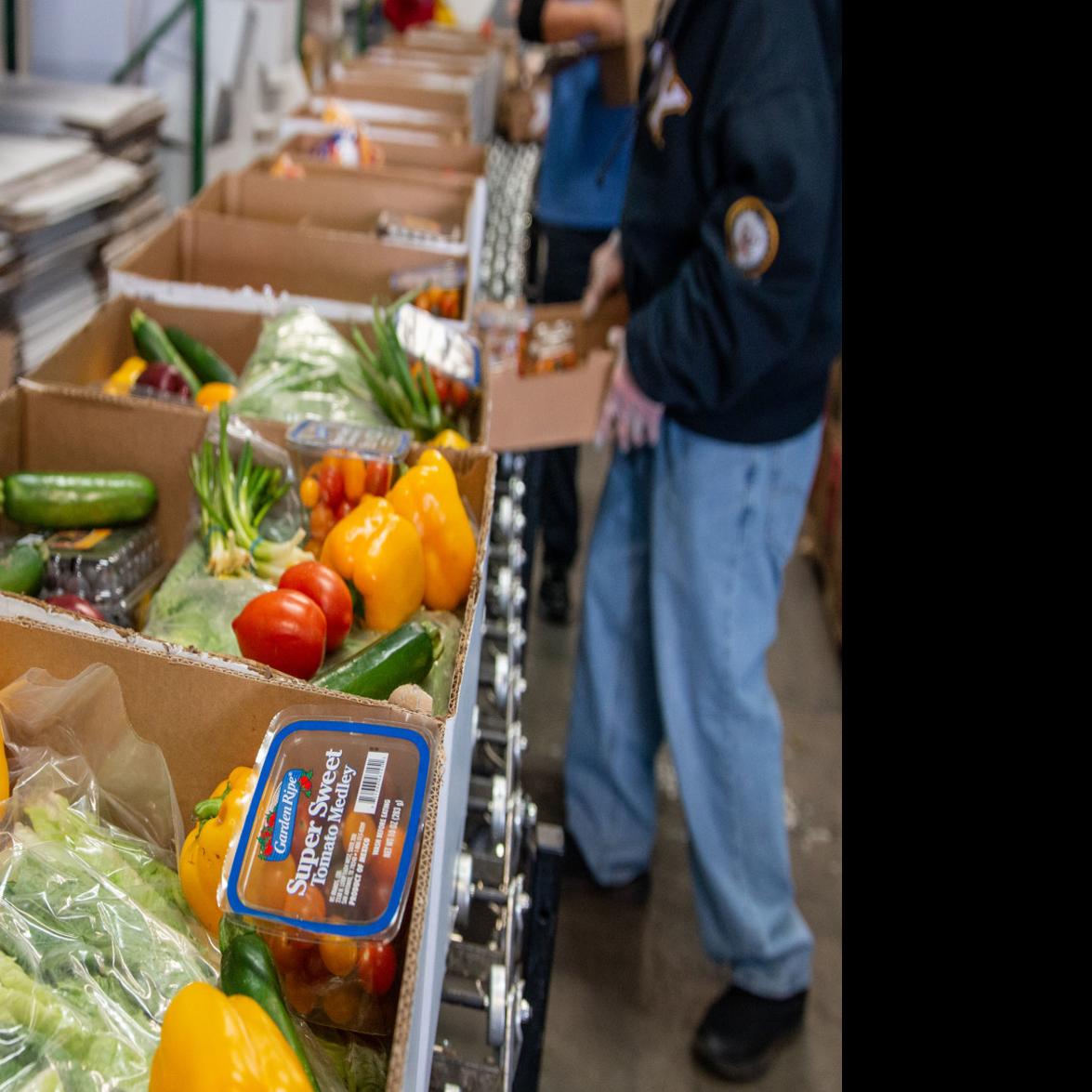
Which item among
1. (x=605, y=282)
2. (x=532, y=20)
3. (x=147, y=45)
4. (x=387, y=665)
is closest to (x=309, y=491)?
(x=387, y=665)

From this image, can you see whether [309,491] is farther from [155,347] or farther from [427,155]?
[427,155]

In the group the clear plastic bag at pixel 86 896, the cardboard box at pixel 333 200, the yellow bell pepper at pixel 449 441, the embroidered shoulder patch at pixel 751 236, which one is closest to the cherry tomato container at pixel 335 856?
the clear plastic bag at pixel 86 896

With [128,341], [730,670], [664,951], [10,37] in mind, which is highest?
[10,37]

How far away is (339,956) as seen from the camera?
0.82m

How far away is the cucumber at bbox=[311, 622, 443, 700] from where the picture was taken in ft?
3.70

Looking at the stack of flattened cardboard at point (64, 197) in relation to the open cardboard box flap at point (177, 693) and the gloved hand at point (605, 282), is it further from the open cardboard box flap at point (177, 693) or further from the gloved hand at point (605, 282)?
the open cardboard box flap at point (177, 693)

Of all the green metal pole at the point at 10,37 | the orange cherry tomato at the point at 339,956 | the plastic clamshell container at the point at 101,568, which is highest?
the green metal pole at the point at 10,37

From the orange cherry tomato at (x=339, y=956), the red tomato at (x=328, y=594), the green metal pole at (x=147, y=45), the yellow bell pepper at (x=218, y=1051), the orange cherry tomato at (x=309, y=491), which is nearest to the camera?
the yellow bell pepper at (x=218, y=1051)

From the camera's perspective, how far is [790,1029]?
2.31 metres

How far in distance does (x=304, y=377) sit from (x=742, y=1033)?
1.53 m

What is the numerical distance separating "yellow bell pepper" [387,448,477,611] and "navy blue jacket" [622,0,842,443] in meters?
0.62

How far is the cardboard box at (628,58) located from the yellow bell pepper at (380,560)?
117cm

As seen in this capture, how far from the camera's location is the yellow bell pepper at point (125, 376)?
6.20 feet
